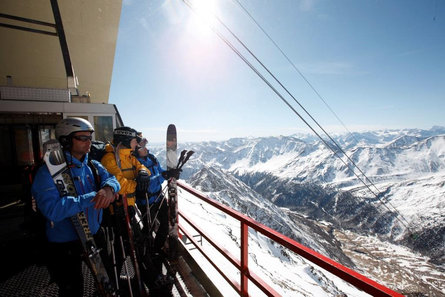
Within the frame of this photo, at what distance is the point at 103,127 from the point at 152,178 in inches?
239

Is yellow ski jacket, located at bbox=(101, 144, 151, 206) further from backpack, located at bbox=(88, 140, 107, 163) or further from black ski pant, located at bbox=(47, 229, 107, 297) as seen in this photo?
black ski pant, located at bbox=(47, 229, 107, 297)

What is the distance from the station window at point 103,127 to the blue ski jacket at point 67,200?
7.02 meters

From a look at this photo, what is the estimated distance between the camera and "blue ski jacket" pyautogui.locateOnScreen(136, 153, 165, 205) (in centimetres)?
456

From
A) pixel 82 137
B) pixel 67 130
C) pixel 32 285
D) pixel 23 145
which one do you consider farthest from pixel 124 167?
pixel 23 145

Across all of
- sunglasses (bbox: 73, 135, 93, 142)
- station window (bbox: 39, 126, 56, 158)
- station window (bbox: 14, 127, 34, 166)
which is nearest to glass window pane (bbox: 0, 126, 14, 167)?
station window (bbox: 14, 127, 34, 166)

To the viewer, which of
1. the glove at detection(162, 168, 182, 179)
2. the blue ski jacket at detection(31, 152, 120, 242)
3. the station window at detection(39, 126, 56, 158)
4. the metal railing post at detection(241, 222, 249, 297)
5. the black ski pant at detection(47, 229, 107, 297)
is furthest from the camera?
the station window at detection(39, 126, 56, 158)

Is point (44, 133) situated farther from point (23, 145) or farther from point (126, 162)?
point (126, 162)

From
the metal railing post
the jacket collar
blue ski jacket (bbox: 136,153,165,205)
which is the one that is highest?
the jacket collar

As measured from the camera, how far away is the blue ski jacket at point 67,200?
2.26m

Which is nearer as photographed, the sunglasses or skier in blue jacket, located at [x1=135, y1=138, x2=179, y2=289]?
the sunglasses

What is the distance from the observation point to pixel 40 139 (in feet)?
33.9

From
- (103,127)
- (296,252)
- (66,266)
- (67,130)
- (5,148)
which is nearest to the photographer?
(296,252)

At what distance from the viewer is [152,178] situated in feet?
14.8

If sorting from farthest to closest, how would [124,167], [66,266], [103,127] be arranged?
[103,127] → [124,167] → [66,266]
